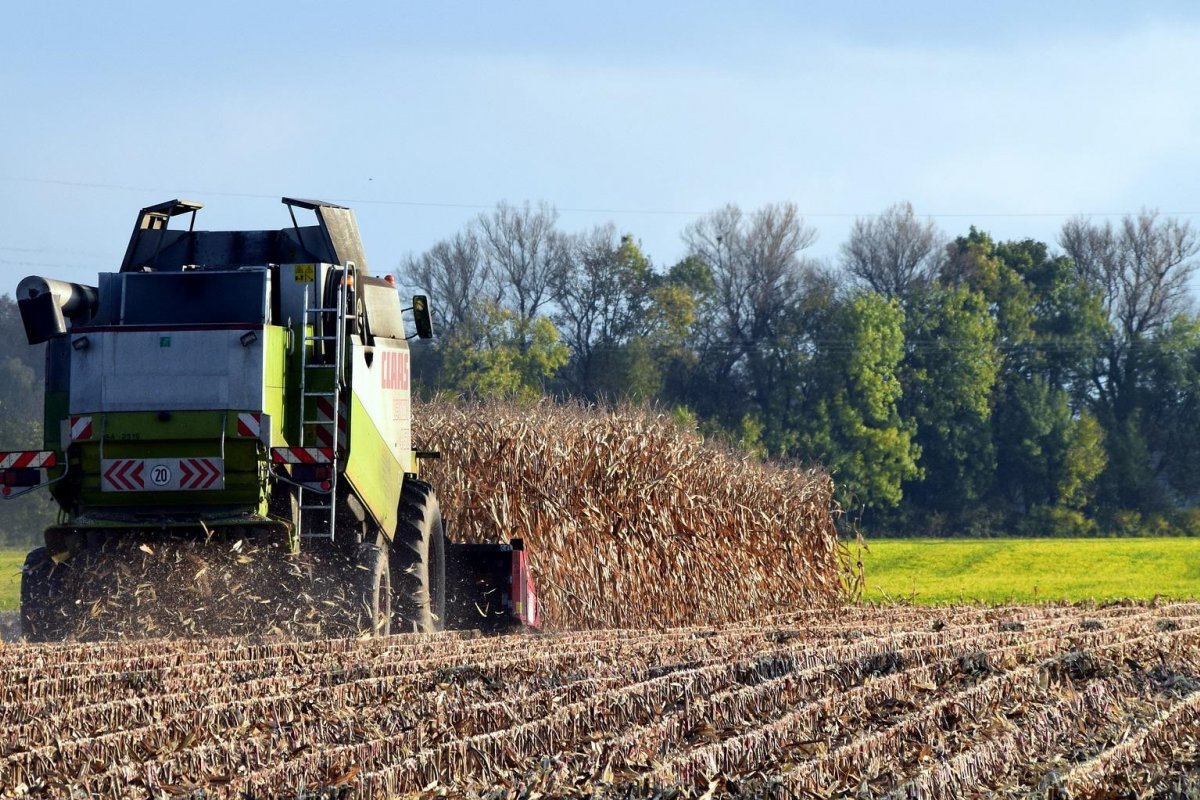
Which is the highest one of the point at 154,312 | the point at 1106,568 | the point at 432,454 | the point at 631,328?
the point at 631,328

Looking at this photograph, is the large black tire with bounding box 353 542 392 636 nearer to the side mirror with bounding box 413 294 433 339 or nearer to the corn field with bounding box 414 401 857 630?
the side mirror with bounding box 413 294 433 339

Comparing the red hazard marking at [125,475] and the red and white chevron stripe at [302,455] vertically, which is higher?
the red and white chevron stripe at [302,455]

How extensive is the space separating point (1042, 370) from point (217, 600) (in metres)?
56.5

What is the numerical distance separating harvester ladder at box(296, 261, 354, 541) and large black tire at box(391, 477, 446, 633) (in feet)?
3.37

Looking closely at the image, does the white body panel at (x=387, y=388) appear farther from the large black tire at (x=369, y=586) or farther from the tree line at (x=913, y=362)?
the tree line at (x=913, y=362)

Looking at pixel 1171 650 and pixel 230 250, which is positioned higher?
pixel 230 250

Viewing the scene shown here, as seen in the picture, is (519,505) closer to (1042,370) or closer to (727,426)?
(727,426)

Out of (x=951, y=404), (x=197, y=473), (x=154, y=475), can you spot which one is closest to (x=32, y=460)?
(x=154, y=475)

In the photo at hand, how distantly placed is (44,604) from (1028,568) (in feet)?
95.9

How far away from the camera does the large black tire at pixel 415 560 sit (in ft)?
38.4

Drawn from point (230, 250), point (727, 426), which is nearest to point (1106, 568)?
point (727, 426)

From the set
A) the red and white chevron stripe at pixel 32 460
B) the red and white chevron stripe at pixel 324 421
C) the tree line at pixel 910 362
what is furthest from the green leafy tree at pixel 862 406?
the red and white chevron stripe at pixel 32 460

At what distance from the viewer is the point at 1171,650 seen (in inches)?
361

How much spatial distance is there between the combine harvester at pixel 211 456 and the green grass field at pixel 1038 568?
16.1 metres
